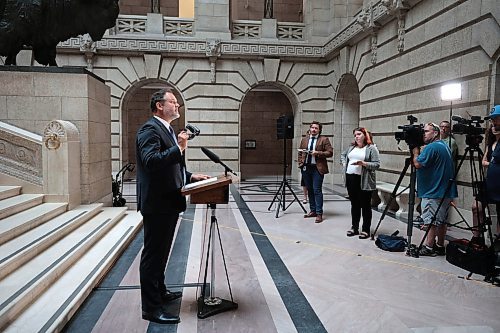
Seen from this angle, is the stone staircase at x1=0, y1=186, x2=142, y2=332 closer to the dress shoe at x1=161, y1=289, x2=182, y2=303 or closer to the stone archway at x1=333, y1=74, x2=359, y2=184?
the dress shoe at x1=161, y1=289, x2=182, y2=303

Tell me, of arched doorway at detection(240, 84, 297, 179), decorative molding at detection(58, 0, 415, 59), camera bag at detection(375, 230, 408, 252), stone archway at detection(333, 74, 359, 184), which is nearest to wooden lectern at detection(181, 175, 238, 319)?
camera bag at detection(375, 230, 408, 252)

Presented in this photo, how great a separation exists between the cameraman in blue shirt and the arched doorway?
14.8 meters

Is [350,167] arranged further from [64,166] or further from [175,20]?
[175,20]

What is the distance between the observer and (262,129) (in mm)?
20141

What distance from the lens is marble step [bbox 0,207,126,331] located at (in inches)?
121

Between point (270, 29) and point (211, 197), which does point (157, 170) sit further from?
point (270, 29)

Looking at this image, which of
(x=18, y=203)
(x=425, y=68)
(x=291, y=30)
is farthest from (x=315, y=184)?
(x=291, y=30)

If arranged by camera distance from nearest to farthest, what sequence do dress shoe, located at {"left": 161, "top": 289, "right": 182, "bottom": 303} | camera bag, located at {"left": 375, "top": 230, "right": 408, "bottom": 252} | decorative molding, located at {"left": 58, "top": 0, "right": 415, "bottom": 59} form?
dress shoe, located at {"left": 161, "top": 289, "right": 182, "bottom": 303}, camera bag, located at {"left": 375, "top": 230, "right": 408, "bottom": 252}, decorative molding, located at {"left": 58, "top": 0, "right": 415, "bottom": 59}

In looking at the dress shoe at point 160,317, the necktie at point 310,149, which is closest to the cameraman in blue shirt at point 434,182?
the necktie at point 310,149

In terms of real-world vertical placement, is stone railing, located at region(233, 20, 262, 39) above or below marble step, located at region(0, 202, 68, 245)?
above

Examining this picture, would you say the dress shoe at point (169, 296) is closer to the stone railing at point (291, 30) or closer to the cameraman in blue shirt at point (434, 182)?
the cameraman in blue shirt at point (434, 182)

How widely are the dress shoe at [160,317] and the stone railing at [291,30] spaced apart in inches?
517

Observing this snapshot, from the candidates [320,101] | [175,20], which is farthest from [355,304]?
[175,20]

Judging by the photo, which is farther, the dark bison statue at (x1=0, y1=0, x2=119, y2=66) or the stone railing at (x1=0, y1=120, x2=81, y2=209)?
the dark bison statue at (x1=0, y1=0, x2=119, y2=66)
